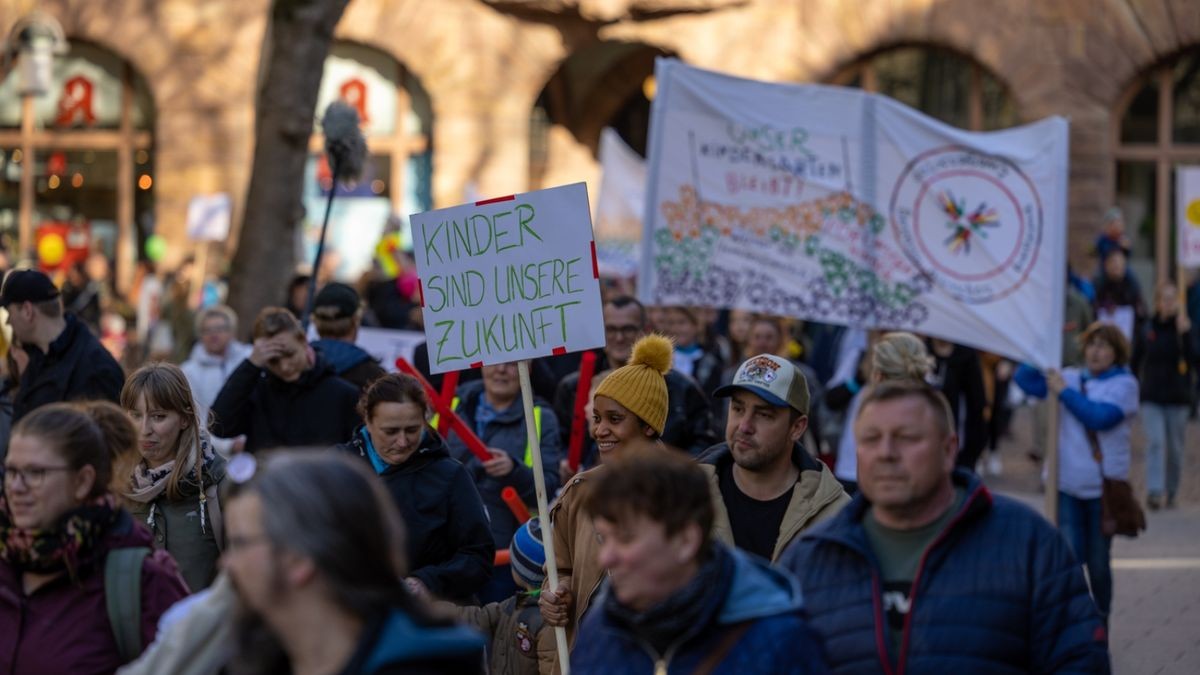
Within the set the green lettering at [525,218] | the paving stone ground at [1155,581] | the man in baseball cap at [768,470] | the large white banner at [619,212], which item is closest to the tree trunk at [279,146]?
the large white banner at [619,212]

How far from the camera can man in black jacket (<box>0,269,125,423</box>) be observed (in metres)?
7.66

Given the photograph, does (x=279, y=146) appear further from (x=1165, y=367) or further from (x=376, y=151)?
(x=376, y=151)

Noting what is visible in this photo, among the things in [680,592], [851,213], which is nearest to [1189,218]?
[851,213]

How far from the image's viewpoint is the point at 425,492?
19.5 ft

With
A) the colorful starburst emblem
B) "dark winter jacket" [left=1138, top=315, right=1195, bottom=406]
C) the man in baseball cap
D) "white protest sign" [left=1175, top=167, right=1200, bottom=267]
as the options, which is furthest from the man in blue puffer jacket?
"white protest sign" [left=1175, top=167, right=1200, bottom=267]

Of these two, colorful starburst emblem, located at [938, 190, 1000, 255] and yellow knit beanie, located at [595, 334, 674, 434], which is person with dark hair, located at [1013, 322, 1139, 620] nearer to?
colorful starburst emblem, located at [938, 190, 1000, 255]

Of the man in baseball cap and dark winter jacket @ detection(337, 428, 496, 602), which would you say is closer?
the man in baseball cap

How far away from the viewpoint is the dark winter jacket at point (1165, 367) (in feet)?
47.2

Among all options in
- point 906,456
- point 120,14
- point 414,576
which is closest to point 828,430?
point 414,576

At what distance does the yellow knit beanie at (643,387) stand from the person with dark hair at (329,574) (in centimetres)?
284

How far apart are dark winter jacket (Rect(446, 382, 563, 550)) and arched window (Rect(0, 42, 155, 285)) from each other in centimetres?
1674

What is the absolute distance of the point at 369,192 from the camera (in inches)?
928

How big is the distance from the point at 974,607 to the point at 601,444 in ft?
6.90

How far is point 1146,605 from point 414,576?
18.2 ft
